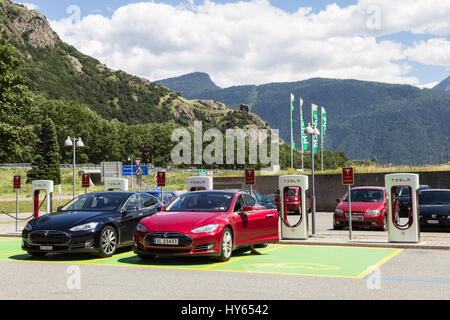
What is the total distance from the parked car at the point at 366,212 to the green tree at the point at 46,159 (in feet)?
197

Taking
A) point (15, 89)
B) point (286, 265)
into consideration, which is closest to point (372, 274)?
point (286, 265)

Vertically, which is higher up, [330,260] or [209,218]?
[209,218]

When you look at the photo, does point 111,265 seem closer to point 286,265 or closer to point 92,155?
point 286,265

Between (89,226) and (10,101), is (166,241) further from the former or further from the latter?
(10,101)

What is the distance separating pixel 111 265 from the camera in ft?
35.6

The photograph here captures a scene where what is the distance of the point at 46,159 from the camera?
80375mm

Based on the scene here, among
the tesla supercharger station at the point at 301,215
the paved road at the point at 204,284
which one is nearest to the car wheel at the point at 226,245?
the paved road at the point at 204,284

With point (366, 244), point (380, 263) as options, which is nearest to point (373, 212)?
point (366, 244)

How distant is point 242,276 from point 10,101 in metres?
33.0

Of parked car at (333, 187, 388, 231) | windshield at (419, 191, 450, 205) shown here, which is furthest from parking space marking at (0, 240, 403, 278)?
windshield at (419, 191, 450, 205)

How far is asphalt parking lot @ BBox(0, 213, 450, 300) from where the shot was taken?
7652 millimetres

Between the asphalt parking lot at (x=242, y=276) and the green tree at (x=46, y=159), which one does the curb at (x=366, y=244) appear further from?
the green tree at (x=46, y=159)

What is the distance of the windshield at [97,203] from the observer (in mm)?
13188

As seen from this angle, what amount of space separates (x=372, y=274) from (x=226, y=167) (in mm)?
123832
